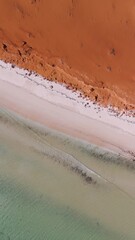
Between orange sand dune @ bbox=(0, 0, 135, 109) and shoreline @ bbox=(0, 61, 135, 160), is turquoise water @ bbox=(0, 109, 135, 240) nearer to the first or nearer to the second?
shoreline @ bbox=(0, 61, 135, 160)

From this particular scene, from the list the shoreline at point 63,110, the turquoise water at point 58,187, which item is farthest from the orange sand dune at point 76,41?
the turquoise water at point 58,187

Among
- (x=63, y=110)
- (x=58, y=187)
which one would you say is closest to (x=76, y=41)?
(x=63, y=110)

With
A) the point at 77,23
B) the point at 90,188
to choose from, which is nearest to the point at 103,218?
the point at 90,188

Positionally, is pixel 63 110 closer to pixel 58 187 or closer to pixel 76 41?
pixel 76 41

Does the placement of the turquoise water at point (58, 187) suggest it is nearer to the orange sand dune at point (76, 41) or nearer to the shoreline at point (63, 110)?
the shoreline at point (63, 110)

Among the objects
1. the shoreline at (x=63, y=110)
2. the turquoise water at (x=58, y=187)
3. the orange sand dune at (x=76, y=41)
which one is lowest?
the turquoise water at (x=58, y=187)

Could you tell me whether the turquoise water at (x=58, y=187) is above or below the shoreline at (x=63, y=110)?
below

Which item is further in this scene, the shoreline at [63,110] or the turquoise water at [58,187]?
the turquoise water at [58,187]
